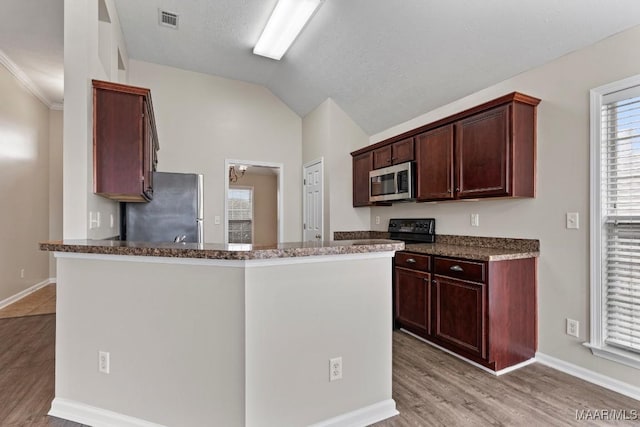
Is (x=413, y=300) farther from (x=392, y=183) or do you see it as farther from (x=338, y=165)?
(x=338, y=165)

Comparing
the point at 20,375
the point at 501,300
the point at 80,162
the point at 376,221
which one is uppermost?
the point at 80,162

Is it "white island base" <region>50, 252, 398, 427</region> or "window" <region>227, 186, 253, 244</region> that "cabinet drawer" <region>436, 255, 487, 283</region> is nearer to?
"white island base" <region>50, 252, 398, 427</region>

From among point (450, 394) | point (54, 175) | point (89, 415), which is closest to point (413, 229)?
point (450, 394)

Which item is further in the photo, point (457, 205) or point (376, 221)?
point (376, 221)

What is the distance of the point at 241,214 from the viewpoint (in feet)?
30.7

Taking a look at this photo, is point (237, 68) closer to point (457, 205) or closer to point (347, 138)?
point (347, 138)

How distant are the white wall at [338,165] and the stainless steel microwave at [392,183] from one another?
0.50 meters

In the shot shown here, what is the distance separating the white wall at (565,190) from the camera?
2240mm

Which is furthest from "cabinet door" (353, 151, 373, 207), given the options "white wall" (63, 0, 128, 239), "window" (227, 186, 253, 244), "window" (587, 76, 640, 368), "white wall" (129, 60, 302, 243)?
"window" (227, 186, 253, 244)

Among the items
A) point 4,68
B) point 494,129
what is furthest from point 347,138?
point 4,68

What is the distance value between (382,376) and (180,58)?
438 cm

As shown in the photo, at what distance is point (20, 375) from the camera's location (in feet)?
7.93

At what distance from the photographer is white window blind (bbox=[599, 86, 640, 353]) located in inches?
83.7

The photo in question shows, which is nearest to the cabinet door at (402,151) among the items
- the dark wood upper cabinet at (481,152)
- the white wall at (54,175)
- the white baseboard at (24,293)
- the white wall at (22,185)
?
the dark wood upper cabinet at (481,152)
